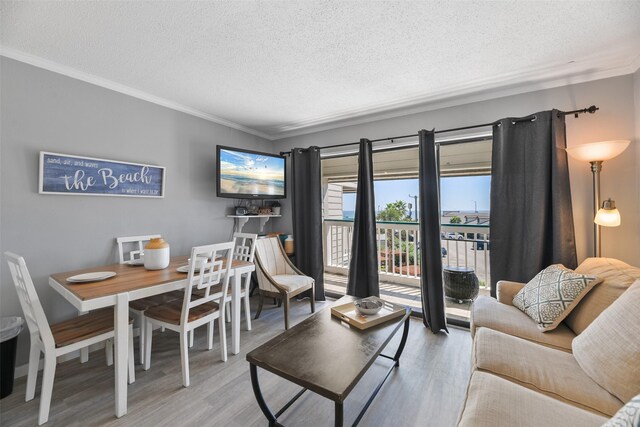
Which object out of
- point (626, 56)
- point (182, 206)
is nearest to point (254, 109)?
point (182, 206)

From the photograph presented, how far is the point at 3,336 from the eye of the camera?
1747mm

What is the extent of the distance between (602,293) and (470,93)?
204 cm

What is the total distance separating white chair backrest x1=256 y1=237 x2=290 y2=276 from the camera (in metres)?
3.20

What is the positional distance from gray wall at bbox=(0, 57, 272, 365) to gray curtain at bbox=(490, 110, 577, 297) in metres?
3.39

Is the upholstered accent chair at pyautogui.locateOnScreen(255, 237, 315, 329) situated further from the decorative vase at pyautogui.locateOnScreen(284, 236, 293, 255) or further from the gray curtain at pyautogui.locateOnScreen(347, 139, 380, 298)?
the gray curtain at pyautogui.locateOnScreen(347, 139, 380, 298)

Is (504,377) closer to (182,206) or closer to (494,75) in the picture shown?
(494,75)

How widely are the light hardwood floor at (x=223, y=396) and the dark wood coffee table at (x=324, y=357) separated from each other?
13 cm

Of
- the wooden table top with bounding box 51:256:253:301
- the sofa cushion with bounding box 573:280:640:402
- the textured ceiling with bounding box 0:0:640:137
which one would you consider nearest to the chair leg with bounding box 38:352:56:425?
the wooden table top with bounding box 51:256:253:301

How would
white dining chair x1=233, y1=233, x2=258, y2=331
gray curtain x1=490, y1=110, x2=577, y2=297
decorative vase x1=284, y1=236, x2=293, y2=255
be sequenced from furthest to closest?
decorative vase x1=284, y1=236, x2=293, y2=255, white dining chair x1=233, y1=233, x2=258, y2=331, gray curtain x1=490, y1=110, x2=577, y2=297

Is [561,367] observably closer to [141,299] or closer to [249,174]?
[141,299]

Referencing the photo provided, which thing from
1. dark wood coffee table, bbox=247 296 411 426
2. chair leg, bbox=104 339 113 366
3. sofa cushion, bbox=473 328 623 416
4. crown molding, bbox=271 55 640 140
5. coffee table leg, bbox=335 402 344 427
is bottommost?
chair leg, bbox=104 339 113 366

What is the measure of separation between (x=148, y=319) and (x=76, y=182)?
4.56ft

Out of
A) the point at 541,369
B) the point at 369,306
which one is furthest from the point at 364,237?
the point at 541,369

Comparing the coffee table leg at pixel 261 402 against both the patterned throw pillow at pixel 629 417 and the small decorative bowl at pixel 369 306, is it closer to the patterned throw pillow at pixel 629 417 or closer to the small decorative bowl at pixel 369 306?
the small decorative bowl at pixel 369 306
